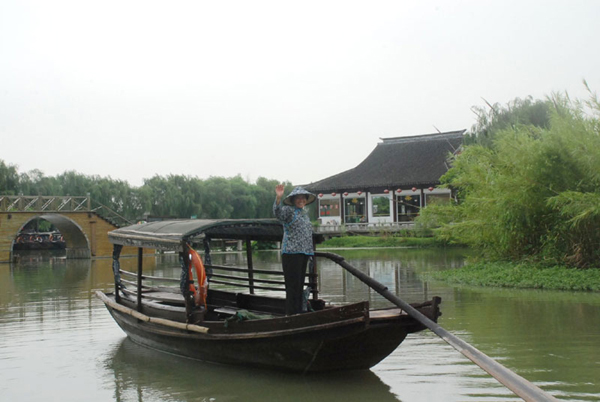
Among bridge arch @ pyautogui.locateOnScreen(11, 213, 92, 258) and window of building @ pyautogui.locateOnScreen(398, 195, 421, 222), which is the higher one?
window of building @ pyautogui.locateOnScreen(398, 195, 421, 222)

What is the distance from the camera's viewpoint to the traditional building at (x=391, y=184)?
1405 inches

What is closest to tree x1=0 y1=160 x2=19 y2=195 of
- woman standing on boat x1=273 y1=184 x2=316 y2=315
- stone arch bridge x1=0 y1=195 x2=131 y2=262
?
stone arch bridge x1=0 y1=195 x2=131 y2=262

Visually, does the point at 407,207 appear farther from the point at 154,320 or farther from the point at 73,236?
the point at 154,320

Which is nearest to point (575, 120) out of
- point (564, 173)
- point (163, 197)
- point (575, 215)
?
point (564, 173)

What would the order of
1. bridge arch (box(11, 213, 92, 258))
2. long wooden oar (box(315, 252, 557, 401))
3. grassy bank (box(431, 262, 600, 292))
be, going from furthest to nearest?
1. bridge arch (box(11, 213, 92, 258))
2. grassy bank (box(431, 262, 600, 292))
3. long wooden oar (box(315, 252, 557, 401))

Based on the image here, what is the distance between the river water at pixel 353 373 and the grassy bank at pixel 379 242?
1957cm

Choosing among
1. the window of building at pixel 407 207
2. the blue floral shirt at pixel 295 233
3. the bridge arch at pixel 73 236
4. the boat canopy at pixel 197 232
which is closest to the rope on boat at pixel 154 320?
the boat canopy at pixel 197 232

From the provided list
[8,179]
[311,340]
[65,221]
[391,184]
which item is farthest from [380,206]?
[311,340]

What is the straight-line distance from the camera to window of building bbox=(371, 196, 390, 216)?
121 feet

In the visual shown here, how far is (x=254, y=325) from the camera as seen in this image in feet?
20.8

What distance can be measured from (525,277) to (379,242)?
63.1 ft

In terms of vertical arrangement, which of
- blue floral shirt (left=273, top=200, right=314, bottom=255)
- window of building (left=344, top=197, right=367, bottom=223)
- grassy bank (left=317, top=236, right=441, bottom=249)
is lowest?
grassy bank (left=317, top=236, right=441, bottom=249)

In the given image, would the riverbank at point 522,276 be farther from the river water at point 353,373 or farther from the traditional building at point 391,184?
the traditional building at point 391,184

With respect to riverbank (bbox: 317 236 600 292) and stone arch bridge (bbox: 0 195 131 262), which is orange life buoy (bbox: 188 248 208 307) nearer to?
riverbank (bbox: 317 236 600 292)
